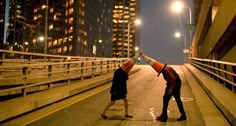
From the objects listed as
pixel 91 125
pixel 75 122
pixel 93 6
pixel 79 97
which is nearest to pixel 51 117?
pixel 75 122

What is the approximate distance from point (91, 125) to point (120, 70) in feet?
5.92

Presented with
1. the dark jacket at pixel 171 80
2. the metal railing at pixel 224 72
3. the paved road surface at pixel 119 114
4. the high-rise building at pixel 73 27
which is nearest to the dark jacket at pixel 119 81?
the paved road surface at pixel 119 114

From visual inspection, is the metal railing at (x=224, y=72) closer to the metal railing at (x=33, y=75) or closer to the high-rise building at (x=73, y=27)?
the metal railing at (x=33, y=75)

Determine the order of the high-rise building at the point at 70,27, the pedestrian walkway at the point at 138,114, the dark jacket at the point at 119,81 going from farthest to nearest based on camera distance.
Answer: the high-rise building at the point at 70,27 < the dark jacket at the point at 119,81 < the pedestrian walkway at the point at 138,114

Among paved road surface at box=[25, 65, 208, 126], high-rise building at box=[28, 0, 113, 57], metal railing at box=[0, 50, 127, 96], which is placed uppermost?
high-rise building at box=[28, 0, 113, 57]

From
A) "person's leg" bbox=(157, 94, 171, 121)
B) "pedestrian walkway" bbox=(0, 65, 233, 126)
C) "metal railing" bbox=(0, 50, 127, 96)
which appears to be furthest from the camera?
"metal railing" bbox=(0, 50, 127, 96)

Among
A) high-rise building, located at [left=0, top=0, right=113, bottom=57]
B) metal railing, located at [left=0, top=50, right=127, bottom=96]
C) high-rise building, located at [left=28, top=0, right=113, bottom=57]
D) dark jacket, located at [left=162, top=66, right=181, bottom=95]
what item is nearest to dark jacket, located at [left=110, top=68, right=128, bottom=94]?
dark jacket, located at [left=162, top=66, right=181, bottom=95]

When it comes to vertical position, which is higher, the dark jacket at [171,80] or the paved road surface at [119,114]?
the dark jacket at [171,80]

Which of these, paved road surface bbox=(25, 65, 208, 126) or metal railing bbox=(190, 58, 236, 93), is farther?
metal railing bbox=(190, 58, 236, 93)

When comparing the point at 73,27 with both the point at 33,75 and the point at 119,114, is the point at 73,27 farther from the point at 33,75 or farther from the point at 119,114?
the point at 119,114

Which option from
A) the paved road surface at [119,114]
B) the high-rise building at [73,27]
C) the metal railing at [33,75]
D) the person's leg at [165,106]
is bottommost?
the paved road surface at [119,114]

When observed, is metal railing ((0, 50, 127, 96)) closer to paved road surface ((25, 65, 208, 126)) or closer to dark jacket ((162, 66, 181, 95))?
paved road surface ((25, 65, 208, 126))

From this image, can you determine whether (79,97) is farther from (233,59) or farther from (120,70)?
(233,59)

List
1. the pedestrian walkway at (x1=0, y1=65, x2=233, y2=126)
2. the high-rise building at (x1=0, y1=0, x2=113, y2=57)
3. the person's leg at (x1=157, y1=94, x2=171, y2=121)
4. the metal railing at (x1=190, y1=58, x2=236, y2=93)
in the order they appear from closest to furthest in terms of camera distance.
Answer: the pedestrian walkway at (x1=0, y1=65, x2=233, y2=126), the person's leg at (x1=157, y1=94, x2=171, y2=121), the metal railing at (x1=190, y1=58, x2=236, y2=93), the high-rise building at (x1=0, y1=0, x2=113, y2=57)
